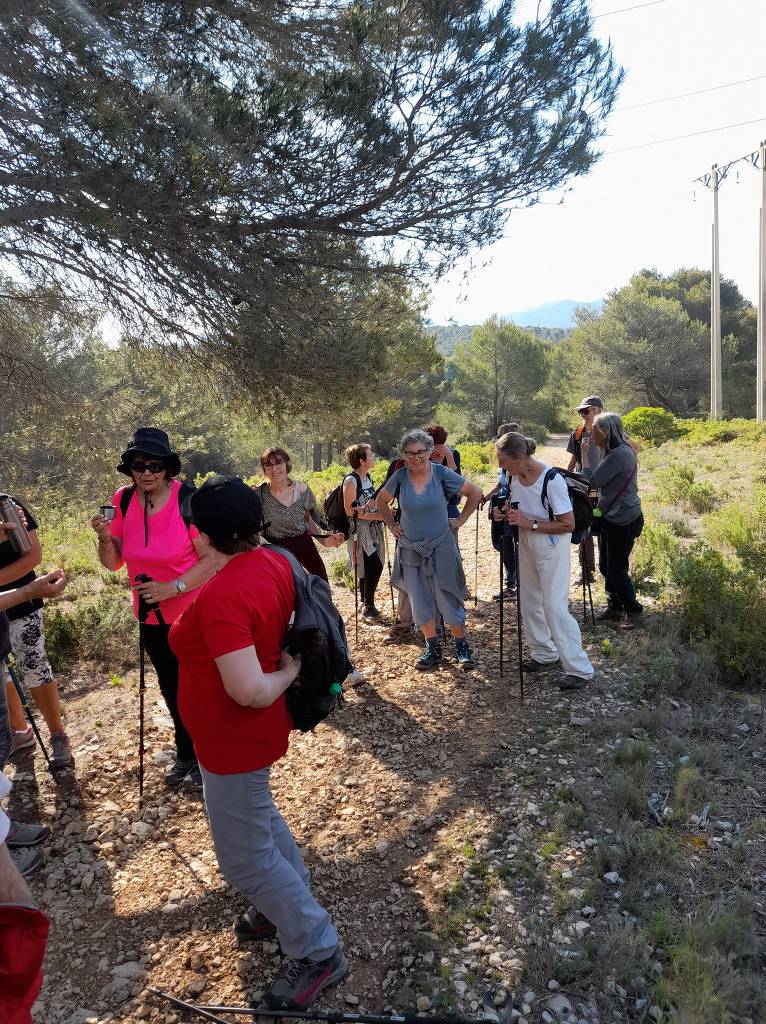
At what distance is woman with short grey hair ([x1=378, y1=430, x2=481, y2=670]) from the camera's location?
5555 millimetres

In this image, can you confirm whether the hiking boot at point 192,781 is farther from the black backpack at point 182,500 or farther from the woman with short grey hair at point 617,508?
the woman with short grey hair at point 617,508

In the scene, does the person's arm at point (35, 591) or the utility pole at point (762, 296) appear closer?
the person's arm at point (35, 591)

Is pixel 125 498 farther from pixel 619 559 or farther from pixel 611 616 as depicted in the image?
pixel 611 616

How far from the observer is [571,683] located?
530cm

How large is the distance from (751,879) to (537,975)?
122 cm

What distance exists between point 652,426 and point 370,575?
2010 cm

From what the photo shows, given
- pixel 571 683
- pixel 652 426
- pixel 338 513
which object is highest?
pixel 652 426

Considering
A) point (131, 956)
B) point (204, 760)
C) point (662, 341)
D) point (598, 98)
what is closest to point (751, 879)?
point (204, 760)

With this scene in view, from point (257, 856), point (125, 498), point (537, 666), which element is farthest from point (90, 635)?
point (257, 856)

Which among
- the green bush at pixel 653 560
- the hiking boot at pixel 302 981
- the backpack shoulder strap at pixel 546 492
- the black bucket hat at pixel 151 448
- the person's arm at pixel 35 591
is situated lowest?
the hiking boot at pixel 302 981

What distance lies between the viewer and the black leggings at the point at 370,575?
716 centimetres

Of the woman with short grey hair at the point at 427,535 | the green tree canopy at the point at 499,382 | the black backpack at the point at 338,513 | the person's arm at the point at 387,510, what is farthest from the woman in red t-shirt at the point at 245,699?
the green tree canopy at the point at 499,382

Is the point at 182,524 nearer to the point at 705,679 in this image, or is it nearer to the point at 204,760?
the point at 204,760

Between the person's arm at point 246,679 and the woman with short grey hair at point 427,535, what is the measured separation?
10.7 feet
